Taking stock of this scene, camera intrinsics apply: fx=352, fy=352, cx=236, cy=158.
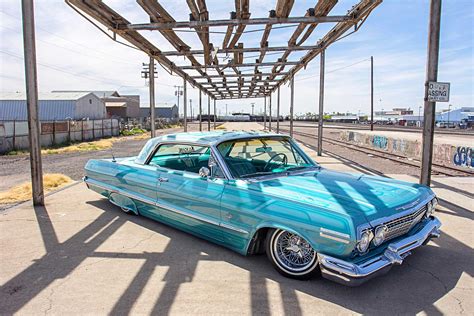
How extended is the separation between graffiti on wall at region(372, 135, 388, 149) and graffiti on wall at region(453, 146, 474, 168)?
17.1ft

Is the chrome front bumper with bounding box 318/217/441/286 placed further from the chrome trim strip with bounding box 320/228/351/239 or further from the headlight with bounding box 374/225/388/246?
the chrome trim strip with bounding box 320/228/351/239

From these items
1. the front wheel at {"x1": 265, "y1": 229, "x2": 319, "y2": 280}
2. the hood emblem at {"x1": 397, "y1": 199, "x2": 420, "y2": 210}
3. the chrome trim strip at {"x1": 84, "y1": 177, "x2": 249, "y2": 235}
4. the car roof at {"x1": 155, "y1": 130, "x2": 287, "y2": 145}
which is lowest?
the front wheel at {"x1": 265, "y1": 229, "x2": 319, "y2": 280}

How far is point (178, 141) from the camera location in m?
4.76

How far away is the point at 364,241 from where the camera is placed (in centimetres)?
288

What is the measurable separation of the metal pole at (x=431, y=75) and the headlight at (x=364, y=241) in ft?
12.0

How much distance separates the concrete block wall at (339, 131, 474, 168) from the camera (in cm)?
1094

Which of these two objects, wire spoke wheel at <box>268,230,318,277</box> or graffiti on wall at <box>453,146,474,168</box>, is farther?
graffiti on wall at <box>453,146,474,168</box>

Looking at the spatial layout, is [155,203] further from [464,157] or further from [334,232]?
[464,157]

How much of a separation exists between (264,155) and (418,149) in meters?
11.0

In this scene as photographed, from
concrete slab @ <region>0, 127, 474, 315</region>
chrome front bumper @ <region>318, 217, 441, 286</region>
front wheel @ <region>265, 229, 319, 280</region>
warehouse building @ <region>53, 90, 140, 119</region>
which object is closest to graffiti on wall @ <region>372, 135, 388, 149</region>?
concrete slab @ <region>0, 127, 474, 315</region>

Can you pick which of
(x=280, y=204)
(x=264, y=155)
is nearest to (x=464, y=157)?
(x=264, y=155)

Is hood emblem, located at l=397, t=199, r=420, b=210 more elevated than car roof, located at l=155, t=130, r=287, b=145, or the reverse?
car roof, located at l=155, t=130, r=287, b=145

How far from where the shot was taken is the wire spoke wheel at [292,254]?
126 inches

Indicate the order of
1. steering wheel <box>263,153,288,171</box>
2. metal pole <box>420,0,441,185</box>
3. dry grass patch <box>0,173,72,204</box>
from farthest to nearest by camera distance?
dry grass patch <box>0,173,72,204</box> < metal pole <box>420,0,441,185</box> < steering wheel <box>263,153,288,171</box>
